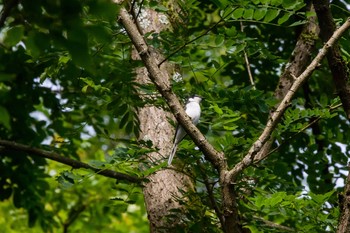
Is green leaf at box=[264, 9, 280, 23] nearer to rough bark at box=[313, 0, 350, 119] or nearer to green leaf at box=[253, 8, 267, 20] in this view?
green leaf at box=[253, 8, 267, 20]

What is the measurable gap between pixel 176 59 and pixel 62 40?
250 cm

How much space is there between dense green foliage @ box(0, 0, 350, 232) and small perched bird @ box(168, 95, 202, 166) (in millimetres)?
66

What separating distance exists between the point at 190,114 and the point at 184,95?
0.30 meters

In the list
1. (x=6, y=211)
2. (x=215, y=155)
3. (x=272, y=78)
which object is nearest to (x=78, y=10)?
(x=215, y=155)

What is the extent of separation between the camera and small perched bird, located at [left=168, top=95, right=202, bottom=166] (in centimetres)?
365

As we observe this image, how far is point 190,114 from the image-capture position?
12.3ft

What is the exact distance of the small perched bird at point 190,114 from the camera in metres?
3.65

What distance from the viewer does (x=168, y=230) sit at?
12.8 feet

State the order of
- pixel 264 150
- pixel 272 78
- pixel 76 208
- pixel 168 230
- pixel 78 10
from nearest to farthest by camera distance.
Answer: pixel 78 10, pixel 168 230, pixel 264 150, pixel 272 78, pixel 76 208

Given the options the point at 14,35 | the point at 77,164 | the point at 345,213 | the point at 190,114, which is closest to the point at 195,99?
the point at 190,114

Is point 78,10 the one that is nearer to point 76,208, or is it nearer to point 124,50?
point 124,50

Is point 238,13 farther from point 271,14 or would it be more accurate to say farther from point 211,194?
point 211,194

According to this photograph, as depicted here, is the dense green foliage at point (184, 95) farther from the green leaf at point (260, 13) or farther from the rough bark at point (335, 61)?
the rough bark at point (335, 61)

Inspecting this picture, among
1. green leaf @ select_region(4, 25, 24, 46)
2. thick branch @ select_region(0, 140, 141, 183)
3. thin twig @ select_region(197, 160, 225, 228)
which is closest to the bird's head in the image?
thin twig @ select_region(197, 160, 225, 228)
